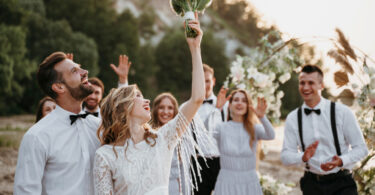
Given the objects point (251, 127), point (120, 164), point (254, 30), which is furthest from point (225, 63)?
point (120, 164)

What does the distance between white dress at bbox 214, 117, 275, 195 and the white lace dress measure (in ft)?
7.21

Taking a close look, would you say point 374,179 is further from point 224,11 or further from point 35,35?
point 224,11

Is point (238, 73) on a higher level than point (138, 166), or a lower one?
higher

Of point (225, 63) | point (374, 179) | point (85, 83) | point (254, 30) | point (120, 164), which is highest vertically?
point (254, 30)

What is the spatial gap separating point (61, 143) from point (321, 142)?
293 cm

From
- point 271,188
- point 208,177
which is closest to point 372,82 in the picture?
point 271,188

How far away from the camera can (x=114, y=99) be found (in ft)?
9.34

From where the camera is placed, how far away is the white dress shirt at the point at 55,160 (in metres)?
2.45

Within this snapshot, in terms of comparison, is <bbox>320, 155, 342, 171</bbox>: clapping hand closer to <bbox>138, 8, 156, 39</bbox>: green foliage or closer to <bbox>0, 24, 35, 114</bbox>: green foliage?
<bbox>0, 24, 35, 114</bbox>: green foliage

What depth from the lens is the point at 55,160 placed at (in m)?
2.54

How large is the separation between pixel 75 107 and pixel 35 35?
25.2m

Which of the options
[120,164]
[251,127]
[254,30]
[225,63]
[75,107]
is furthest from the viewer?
[254,30]

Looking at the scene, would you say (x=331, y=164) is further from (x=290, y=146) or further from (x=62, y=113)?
(x=62, y=113)

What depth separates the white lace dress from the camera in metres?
2.60
